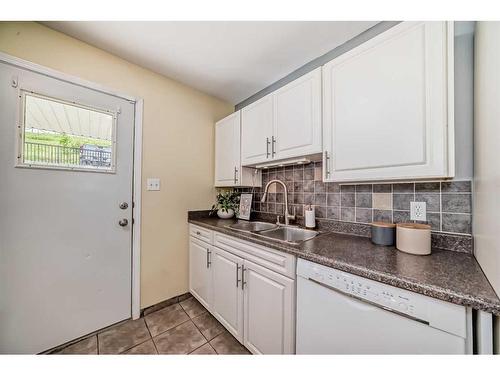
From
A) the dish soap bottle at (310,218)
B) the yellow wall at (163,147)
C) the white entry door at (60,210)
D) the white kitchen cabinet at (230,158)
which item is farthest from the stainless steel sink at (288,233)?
the white entry door at (60,210)

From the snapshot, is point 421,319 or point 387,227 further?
point 387,227

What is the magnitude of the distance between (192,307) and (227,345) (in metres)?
0.61

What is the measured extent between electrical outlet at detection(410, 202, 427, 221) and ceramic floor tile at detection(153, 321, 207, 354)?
164 cm

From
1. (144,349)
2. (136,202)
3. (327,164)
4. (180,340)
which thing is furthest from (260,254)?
(136,202)

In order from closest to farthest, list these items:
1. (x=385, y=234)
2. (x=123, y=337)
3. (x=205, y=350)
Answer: (x=385, y=234) < (x=205, y=350) < (x=123, y=337)

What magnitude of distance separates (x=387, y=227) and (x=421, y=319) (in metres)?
0.52

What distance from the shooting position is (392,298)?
2.30 ft

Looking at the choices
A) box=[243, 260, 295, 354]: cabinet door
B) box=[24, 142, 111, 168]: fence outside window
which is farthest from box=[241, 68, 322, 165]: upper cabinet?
box=[24, 142, 111, 168]: fence outside window

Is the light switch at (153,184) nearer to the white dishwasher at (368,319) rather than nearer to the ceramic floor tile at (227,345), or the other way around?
the ceramic floor tile at (227,345)

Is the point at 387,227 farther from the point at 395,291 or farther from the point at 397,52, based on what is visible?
the point at 397,52

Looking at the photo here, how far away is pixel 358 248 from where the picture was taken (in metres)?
1.04

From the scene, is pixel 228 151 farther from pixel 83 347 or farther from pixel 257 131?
pixel 83 347
